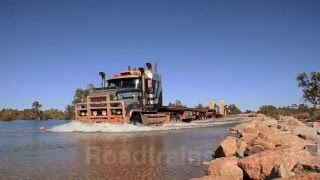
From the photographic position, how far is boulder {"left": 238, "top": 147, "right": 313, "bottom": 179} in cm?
519

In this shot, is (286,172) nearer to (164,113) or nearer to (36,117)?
(164,113)

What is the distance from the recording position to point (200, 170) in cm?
638

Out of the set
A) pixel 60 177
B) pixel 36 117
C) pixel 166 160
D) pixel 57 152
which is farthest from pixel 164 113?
pixel 36 117

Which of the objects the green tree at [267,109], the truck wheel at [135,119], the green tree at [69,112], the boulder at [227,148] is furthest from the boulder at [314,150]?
the green tree at [69,112]

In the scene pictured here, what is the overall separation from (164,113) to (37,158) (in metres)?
13.9

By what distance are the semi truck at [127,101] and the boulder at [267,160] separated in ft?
42.0

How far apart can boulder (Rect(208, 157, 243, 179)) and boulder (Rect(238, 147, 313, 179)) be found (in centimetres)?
11

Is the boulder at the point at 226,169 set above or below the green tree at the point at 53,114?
below

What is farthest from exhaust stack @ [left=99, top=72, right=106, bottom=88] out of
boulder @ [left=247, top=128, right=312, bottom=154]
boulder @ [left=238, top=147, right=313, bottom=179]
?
boulder @ [left=238, top=147, right=313, bottom=179]

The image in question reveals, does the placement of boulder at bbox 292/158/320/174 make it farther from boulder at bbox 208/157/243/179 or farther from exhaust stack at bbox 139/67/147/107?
exhaust stack at bbox 139/67/147/107

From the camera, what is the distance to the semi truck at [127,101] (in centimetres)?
1833

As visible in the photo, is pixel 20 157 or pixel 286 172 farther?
pixel 20 157

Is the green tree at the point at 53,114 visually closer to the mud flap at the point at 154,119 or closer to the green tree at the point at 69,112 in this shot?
the green tree at the point at 69,112

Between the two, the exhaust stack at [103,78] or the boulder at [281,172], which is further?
the exhaust stack at [103,78]
